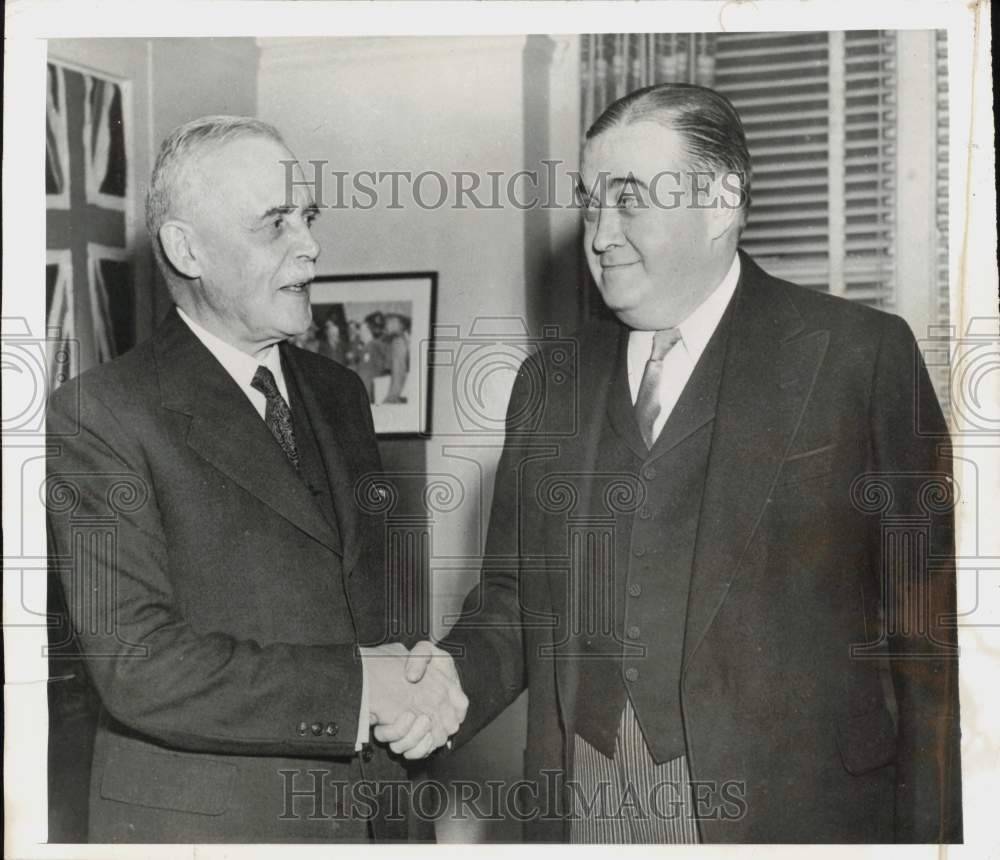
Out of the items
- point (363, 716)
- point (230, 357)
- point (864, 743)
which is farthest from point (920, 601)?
point (230, 357)

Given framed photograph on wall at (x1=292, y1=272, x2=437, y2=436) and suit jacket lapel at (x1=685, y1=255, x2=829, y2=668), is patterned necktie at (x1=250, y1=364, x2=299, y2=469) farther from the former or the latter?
suit jacket lapel at (x1=685, y1=255, x2=829, y2=668)

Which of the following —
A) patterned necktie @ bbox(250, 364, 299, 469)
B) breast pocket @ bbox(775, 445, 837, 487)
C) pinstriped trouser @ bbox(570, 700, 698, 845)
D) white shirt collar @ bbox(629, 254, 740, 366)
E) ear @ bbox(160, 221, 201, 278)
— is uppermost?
ear @ bbox(160, 221, 201, 278)

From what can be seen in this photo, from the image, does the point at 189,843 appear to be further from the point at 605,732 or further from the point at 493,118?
the point at 493,118

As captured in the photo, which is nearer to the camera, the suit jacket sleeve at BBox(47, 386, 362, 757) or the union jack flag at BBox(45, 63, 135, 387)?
the suit jacket sleeve at BBox(47, 386, 362, 757)

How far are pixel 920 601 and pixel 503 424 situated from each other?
0.89m

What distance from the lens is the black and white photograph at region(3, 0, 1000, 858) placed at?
2018mm

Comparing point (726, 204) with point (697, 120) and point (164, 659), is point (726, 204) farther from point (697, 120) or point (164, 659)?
point (164, 659)

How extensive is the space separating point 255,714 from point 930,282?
155 cm

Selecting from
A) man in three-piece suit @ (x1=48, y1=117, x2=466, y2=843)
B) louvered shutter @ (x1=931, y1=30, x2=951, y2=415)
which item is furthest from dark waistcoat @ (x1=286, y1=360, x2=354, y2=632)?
louvered shutter @ (x1=931, y1=30, x2=951, y2=415)

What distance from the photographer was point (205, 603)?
200 centimetres

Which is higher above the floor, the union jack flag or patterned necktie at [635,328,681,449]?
the union jack flag

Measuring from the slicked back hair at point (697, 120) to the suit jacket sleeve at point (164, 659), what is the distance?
3.74 ft

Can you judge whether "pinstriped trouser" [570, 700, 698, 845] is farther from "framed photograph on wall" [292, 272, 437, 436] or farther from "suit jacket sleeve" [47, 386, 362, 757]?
"framed photograph on wall" [292, 272, 437, 436]

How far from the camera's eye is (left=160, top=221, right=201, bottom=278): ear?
2.05 m
